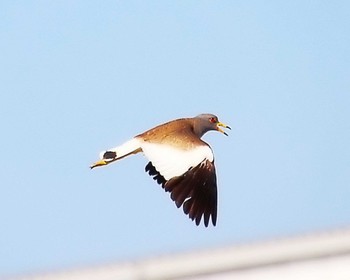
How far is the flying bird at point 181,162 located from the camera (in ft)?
34.2

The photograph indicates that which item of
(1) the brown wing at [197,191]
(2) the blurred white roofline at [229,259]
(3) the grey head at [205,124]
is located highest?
(3) the grey head at [205,124]

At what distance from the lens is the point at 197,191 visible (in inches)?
412

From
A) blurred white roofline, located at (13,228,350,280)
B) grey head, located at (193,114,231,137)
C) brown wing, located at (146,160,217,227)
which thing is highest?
grey head, located at (193,114,231,137)

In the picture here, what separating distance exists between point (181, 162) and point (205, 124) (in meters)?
1.88

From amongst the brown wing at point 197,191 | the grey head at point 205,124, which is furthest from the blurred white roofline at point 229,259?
the grey head at point 205,124

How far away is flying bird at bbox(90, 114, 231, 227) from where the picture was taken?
10414 mm

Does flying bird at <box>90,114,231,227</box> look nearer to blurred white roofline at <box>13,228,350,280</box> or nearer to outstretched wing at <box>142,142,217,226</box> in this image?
outstretched wing at <box>142,142,217,226</box>

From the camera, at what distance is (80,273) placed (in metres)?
4.20

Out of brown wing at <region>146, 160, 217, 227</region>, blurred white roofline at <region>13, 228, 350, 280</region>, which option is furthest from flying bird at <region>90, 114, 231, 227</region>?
blurred white roofline at <region>13, 228, 350, 280</region>

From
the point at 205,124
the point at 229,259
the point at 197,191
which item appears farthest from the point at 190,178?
the point at 229,259

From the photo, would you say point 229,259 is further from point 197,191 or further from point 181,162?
point 181,162

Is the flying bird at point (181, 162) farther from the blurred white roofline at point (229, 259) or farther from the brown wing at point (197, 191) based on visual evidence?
the blurred white roofline at point (229, 259)

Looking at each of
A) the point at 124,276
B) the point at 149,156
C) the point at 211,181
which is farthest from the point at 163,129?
the point at 124,276

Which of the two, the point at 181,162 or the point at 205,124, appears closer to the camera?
the point at 181,162
